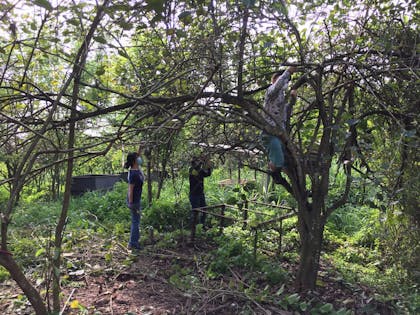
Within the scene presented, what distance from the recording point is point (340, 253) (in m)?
6.41

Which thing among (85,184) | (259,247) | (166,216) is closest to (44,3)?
(259,247)

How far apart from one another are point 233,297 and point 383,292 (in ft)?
5.27

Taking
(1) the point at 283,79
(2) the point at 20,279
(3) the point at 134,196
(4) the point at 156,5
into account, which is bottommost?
(2) the point at 20,279

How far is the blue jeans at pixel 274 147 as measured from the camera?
3.61 metres

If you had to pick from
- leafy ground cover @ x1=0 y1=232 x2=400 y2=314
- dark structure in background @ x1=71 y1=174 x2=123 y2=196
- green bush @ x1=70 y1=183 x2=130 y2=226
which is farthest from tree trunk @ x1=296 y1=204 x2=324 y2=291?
dark structure in background @ x1=71 y1=174 x2=123 y2=196

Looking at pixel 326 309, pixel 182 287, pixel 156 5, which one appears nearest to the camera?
pixel 156 5

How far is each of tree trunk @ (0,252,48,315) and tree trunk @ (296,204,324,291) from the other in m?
2.45

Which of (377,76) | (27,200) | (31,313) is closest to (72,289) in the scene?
(31,313)

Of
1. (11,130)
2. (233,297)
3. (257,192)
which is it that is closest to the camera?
(11,130)

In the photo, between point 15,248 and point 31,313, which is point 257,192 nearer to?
point 15,248

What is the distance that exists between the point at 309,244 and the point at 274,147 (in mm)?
1140

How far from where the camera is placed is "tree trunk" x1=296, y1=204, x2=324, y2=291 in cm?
407

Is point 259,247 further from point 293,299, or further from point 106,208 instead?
point 106,208

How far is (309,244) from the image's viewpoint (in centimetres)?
409
